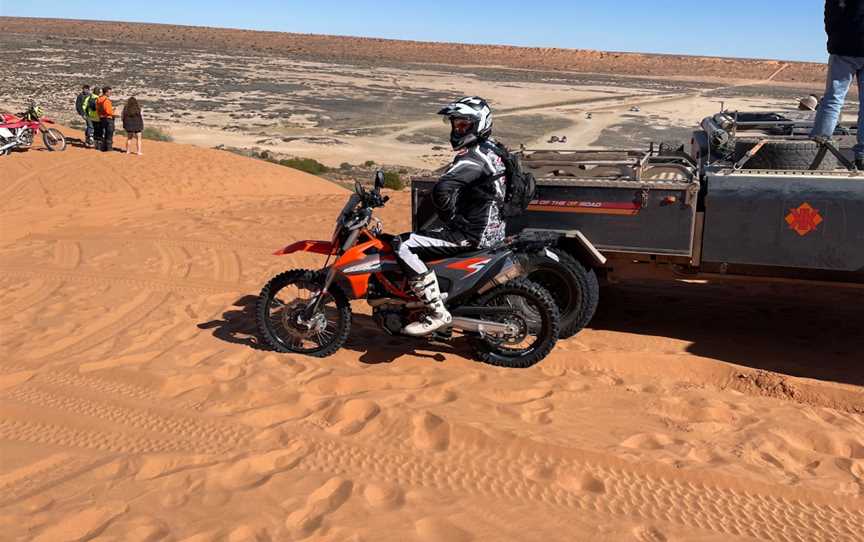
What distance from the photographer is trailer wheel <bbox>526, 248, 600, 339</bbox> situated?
648 cm

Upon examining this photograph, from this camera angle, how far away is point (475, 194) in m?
5.90

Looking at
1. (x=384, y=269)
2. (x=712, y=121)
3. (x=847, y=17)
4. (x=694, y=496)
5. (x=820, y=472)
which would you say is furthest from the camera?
(x=712, y=121)

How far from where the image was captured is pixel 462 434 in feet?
15.6

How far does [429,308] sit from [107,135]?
14.8 meters

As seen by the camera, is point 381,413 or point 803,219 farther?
point 803,219

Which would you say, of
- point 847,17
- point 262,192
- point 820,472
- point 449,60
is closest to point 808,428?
point 820,472

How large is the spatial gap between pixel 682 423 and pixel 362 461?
2.03 metres

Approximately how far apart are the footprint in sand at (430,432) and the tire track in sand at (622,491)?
148 mm

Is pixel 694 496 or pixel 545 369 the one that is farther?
pixel 545 369

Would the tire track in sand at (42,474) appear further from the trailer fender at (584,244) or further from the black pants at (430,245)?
the trailer fender at (584,244)

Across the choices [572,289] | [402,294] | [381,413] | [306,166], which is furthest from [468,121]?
[306,166]

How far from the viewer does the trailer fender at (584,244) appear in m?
6.45

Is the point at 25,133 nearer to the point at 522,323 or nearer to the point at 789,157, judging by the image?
the point at 522,323

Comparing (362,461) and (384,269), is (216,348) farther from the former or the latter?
(362,461)
